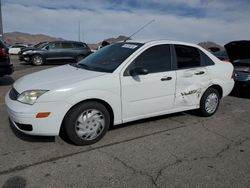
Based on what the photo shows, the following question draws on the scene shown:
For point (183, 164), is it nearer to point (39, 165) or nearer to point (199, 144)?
point (199, 144)

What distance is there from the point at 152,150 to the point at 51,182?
4.92 ft

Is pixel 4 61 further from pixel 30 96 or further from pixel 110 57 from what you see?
pixel 30 96

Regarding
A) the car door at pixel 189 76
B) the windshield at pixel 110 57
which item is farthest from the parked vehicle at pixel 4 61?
the car door at pixel 189 76

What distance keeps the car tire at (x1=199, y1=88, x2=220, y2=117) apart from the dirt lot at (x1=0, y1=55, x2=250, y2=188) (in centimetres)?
44

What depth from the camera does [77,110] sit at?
11.7 ft

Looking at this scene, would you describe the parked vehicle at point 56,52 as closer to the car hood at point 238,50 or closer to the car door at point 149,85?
the car hood at point 238,50

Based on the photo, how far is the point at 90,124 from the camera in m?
3.73

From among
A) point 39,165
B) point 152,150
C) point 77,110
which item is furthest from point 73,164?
point 152,150

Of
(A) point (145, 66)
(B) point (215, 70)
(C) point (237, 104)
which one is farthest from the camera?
(C) point (237, 104)

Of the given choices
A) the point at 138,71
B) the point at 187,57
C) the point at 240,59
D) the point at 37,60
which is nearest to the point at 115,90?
the point at 138,71

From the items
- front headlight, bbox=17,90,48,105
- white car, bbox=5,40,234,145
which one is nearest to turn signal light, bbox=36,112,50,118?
white car, bbox=5,40,234,145

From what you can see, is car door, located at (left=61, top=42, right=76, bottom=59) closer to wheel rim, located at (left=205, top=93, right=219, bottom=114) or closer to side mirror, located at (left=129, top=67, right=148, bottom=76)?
wheel rim, located at (left=205, top=93, right=219, bottom=114)

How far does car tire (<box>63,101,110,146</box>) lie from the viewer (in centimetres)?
357

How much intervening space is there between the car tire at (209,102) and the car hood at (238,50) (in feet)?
9.39
